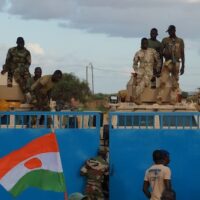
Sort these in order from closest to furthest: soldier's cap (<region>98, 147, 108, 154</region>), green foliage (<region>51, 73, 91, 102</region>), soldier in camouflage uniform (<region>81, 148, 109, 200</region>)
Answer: soldier in camouflage uniform (<region>81, 148, 109, 200</region>) < soldier's cap (<region>98, 147, 108, 154</region>) < green foliage (<region>51, 73, 91, 102</region>)

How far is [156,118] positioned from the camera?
35.4 ft

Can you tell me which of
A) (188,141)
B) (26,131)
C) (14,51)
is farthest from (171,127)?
(14,51)

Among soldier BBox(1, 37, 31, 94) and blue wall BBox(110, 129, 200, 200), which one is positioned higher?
soldier BBox(1, 37, 31, 94)

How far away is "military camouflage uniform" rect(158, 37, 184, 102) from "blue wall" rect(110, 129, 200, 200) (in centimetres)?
Result: 295

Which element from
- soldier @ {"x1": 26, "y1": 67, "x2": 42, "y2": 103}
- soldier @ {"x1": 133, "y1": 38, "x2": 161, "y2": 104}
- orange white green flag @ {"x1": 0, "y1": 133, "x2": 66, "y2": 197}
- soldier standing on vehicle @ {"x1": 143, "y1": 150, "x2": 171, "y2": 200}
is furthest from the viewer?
soldier @ {"x1": 133, "y1": 38, "x2": 161, "y2": 104}

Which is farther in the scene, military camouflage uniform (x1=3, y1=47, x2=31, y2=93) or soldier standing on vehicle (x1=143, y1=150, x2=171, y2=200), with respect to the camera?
military camouflage uniform (x1=3, y1=47, x2=31, y2=93)

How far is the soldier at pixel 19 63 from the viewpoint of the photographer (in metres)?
13.4

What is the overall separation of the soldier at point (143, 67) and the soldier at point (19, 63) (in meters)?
2.14

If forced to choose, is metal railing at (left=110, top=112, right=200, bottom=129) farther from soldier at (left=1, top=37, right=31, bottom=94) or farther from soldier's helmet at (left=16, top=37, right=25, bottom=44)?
soldier's helmet at (left=16, top=37, right=25, bottom=44)

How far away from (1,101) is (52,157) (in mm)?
4162

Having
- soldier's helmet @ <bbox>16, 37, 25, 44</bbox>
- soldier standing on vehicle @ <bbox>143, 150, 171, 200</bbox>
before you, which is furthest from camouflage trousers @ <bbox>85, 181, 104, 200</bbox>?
soldier's helmet @ <bbox>16, 37, 25, 44</bbox>

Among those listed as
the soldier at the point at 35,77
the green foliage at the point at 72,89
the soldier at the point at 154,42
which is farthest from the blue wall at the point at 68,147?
the green foliage at the point at 72,89

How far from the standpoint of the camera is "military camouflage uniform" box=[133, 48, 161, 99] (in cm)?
1305

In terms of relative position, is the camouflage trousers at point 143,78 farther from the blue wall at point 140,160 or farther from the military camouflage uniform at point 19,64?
the blue wall at point 140,160
